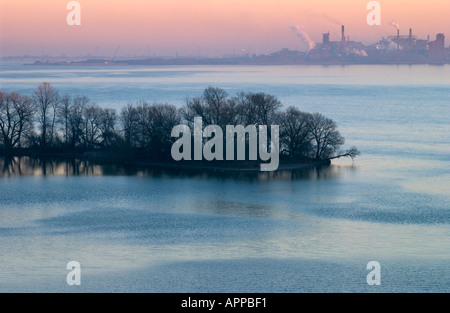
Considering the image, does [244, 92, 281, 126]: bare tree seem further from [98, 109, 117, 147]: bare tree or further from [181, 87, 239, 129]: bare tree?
[98, 109, 117, 147]: bare tree

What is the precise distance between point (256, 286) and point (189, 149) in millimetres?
7299

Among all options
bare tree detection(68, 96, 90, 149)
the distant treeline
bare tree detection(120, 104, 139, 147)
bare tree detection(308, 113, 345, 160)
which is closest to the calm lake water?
bare tree detection(308, 113, 345, 160)

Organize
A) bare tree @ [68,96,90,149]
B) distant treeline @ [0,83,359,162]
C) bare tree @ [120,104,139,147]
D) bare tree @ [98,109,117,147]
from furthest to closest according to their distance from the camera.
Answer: bare tree @ [68,96,90,149], bare tree @ [98,109,117,147], bare tree @ [120,104,139,147], distant treeline @ [0,83,359,162]

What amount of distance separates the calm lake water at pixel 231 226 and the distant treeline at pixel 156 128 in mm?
645

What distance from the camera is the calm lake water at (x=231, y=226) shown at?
8500mm

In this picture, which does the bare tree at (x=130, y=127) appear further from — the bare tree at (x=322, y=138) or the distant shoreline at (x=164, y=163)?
the bare tree at (x=322, y=138)

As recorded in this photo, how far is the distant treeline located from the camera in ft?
50.0

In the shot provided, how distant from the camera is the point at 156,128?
51.3 feet

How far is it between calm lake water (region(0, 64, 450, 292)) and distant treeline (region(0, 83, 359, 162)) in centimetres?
65

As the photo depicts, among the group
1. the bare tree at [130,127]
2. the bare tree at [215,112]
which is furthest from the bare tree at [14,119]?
the bare tree at [215,112]

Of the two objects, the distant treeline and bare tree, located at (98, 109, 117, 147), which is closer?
the distant treeline

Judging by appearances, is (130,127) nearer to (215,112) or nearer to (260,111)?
(215,112)

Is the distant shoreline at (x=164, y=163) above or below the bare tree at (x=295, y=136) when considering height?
below

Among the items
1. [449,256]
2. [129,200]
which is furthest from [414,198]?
[129,200]
